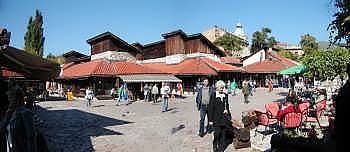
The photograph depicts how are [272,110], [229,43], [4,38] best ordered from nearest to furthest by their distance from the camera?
[4,38] → [272,110] → [229,43]

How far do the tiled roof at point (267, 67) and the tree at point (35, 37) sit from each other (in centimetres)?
2971

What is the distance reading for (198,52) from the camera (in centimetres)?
3841

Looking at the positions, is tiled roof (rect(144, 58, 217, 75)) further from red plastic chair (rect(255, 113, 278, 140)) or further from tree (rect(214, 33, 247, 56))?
red plastic chair (rect(255, 113, 278, 140))

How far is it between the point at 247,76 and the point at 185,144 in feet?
124

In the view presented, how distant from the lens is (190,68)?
34.8 m

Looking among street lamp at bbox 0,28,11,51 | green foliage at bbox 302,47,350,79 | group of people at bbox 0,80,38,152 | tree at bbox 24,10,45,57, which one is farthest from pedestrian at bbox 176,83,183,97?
tree at bbox 24,10,45,57

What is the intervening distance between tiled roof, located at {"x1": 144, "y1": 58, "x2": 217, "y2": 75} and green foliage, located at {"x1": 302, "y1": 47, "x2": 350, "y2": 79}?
15592mm

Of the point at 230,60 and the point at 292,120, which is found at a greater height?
the point at 230,60

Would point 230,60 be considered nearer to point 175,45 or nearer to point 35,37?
point 175,45

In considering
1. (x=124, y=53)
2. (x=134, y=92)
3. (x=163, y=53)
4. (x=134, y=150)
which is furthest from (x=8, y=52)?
(x=163, y=53)

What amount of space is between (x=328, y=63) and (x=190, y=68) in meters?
18.3

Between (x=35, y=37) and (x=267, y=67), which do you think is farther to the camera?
(x=35, y=37)

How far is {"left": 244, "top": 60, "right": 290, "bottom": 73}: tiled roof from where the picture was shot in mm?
45781

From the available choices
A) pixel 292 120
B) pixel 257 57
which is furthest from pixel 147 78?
pixel 257 57
